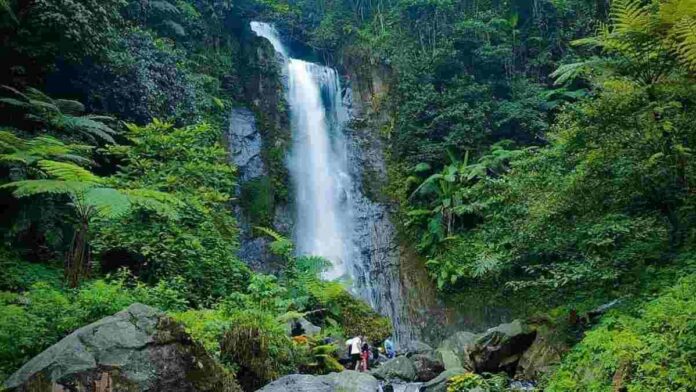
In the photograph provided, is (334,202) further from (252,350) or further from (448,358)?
(252,350)

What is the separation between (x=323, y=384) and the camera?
556cm

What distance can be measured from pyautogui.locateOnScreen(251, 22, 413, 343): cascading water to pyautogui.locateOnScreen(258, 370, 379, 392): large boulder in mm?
9446

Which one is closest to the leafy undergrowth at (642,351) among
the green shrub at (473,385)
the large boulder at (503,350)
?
the green shrub at (473,385)

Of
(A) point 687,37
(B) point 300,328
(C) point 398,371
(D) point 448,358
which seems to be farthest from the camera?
(D) point 448,358

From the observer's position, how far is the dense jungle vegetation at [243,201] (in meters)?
5.42

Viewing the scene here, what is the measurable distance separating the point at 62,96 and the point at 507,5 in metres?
18.2

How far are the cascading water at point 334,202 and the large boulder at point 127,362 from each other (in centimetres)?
1082

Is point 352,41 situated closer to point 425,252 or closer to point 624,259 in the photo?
point 425,252

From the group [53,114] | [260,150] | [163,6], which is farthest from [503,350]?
[163,6]

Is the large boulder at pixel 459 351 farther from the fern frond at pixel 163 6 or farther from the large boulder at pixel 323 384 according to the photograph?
the fern frond at pixel 163 6

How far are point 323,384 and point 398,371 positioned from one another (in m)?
4.20

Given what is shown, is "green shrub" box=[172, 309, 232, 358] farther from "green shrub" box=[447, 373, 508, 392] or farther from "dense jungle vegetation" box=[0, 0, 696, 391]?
"green shrub" box=[447, 373, 508, 392]

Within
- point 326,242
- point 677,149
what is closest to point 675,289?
point 677,149

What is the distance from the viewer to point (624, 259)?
6199mm
